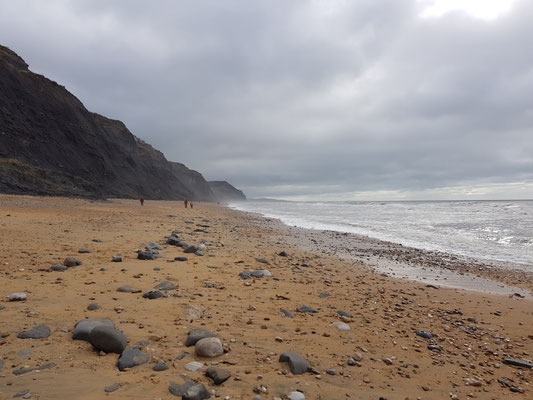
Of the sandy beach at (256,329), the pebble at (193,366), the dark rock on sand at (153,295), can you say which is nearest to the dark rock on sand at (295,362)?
the sandy beach at (256,329)

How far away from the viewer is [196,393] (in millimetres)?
Answer: 3262

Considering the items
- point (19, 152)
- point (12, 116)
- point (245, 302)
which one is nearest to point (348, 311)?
point (245, 302)

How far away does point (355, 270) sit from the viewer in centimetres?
1128

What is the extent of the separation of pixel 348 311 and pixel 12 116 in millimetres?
51262

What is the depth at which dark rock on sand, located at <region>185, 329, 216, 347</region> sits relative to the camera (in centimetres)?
446

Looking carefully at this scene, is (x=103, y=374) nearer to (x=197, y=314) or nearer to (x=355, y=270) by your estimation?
(x=197, y=314)

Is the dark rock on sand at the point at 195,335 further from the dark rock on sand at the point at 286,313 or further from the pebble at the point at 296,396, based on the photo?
the dark rock on sand at the point at 286,313

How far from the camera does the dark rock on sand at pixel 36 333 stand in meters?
4.22

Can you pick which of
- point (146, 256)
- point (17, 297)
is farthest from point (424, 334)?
point (146, 256)

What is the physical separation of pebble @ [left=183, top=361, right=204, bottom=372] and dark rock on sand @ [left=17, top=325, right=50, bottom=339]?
2.09 m

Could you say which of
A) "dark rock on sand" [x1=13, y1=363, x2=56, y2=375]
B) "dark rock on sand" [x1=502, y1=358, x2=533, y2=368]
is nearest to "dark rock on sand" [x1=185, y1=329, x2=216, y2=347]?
"dark rock on sand" [x1=13, y1=363, x2=56, y2=375]

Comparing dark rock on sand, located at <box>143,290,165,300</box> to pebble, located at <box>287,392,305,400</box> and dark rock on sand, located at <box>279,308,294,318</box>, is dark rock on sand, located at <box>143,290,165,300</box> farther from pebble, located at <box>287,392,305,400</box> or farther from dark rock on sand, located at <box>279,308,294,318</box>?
pebble, located at <box>287,392,305,400</box>

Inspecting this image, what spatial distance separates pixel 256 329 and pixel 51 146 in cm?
5193

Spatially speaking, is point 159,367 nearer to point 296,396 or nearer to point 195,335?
point 195,335
